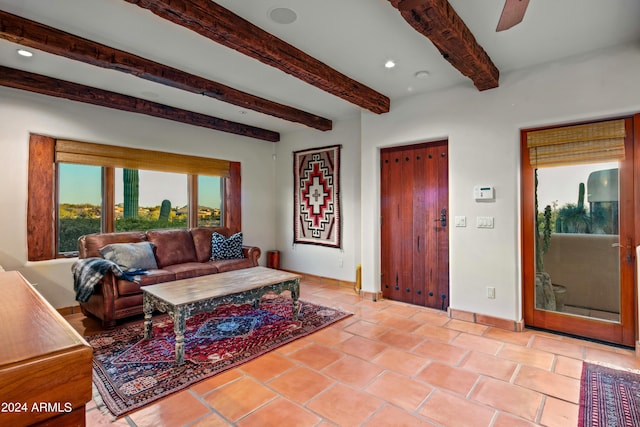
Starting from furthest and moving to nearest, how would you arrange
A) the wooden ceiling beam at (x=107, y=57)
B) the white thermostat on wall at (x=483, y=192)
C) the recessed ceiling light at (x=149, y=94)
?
the recessed ceiling light at (x=149, y=94) → the white thermostat on wall at (x=483, y=192) → the wooden ceiling beam at (x=107, y=57)

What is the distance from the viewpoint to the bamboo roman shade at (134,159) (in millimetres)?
3893

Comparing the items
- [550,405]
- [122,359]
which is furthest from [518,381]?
[122,359]

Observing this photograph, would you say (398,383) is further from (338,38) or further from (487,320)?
(338,38)

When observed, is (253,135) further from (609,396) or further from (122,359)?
(609,396)

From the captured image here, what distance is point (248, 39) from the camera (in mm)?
2484

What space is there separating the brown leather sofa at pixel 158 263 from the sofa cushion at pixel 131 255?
0.41 ft

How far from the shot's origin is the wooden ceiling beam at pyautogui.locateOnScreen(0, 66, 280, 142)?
3301 millimetres

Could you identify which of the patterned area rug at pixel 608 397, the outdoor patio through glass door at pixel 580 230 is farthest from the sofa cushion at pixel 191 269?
the patterned area rug at pixel 608 397

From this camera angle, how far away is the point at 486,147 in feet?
11.5

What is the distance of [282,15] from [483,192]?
2614mm

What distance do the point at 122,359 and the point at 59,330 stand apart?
2.52m

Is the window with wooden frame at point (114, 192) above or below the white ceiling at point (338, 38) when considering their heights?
below

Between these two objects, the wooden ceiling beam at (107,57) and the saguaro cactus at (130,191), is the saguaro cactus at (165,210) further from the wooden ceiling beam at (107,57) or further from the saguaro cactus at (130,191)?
the wooden ceiling beam at (107,57)

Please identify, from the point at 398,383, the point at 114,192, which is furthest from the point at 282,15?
the point at 114,192
